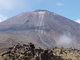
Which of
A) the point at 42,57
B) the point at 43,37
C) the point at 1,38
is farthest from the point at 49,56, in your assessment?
the point at 43,37

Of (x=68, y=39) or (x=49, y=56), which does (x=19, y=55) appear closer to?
(x=49, y=56)

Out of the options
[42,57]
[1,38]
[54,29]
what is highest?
[54,29]

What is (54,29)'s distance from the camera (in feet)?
654

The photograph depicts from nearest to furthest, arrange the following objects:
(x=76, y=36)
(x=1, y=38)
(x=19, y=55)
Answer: (x=19, y=55) < (x=1, y=38) < (x=76, y=36)

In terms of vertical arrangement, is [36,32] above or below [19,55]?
above

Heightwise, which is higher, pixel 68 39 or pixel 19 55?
pixel 68 39

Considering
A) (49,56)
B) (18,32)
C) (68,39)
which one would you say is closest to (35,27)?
(18,32)

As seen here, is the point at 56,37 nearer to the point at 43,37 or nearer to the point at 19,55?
the point at 43,37

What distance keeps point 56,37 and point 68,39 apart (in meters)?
10.8

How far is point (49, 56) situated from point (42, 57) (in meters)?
2.45

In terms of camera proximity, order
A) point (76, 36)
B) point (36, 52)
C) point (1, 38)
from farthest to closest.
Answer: point (76, 36) → point (1, 38) → point (36, 52)

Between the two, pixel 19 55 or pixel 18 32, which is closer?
pixel 19 55

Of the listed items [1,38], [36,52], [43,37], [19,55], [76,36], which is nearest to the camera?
[19,55]

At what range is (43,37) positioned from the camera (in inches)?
6841
